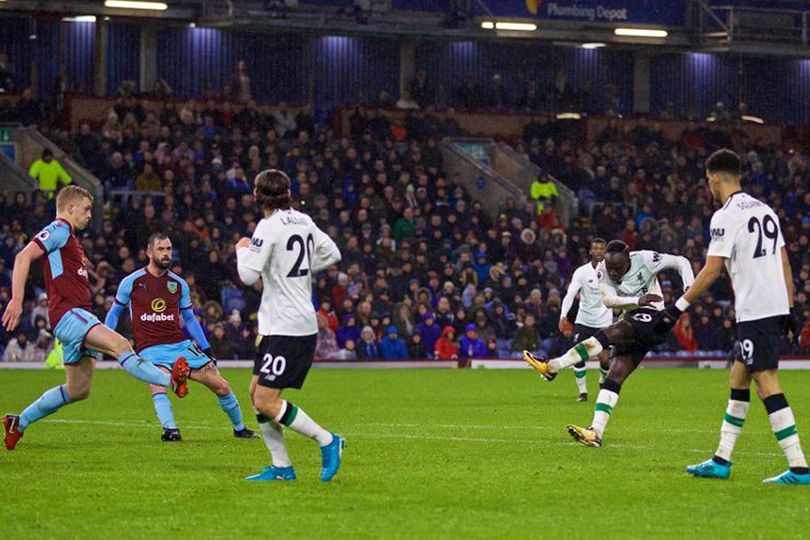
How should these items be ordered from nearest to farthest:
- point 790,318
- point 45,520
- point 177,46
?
point 45,520
point 790,318
point 177,46

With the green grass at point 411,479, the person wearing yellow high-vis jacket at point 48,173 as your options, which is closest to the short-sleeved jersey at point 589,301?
the green grass at point 411,479

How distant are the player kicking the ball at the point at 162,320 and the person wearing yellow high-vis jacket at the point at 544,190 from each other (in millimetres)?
27503

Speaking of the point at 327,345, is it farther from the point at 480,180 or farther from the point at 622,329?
the point at 622,329

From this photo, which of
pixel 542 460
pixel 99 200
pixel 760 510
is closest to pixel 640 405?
pixel 542 460

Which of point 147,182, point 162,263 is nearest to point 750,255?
point 162,263

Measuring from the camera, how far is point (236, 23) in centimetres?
4353

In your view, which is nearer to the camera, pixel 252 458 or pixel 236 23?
pixel 252 458

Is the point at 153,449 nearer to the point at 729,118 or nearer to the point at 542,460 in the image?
the point at 542,460

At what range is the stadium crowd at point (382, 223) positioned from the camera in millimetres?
34531

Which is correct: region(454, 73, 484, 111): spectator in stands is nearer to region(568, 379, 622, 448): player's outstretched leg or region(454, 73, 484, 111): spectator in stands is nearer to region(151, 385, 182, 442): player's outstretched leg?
region(151, 385, 182, 442): player's outstretched leg

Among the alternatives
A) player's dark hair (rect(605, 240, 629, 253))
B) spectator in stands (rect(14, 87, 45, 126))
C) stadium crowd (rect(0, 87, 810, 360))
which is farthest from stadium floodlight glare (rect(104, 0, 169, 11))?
player's dark hair (rect(605, 240, 629, 253))

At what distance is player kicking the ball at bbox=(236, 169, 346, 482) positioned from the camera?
11.6 meters

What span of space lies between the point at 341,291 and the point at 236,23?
1108 cm

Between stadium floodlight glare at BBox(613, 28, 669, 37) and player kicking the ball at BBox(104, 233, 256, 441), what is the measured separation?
3500cm
